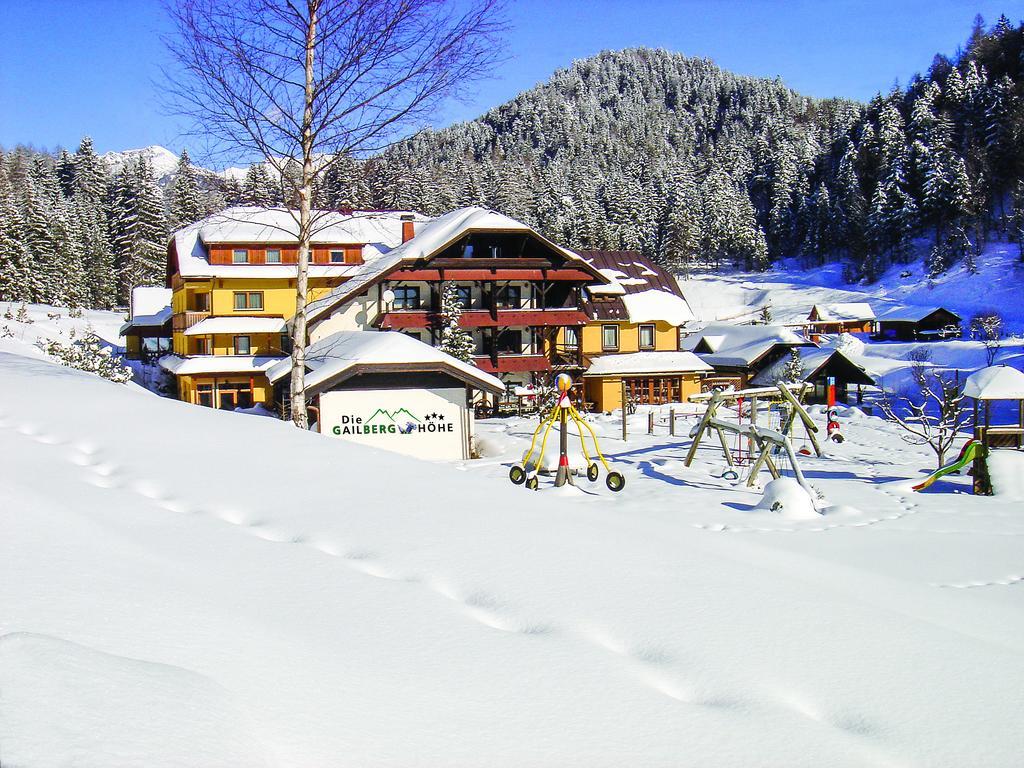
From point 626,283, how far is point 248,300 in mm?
20068

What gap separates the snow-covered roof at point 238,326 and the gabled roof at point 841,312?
55632 millimetres

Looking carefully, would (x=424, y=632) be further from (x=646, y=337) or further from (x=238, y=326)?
(x=646, y=337)

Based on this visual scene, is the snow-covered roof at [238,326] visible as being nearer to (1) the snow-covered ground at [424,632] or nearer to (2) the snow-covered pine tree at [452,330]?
(2) the snow-covered pine tree at [452,330]

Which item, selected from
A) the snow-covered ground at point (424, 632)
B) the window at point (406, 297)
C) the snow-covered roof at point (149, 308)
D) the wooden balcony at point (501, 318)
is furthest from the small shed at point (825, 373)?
the snow-covered ground at point (424, 632)

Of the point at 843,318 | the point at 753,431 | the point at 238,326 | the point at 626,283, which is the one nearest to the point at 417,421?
the point at 753,431

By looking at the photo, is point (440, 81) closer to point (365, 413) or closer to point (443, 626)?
point (443, 626)

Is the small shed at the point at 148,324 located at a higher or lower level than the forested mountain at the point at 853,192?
lower

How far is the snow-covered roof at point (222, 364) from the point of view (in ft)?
109

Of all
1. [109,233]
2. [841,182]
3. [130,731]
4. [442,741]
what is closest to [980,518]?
[442,741]

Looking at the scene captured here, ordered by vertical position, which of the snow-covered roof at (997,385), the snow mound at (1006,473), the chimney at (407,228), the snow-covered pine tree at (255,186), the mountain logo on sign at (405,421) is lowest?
the snow mound at (1006,473)

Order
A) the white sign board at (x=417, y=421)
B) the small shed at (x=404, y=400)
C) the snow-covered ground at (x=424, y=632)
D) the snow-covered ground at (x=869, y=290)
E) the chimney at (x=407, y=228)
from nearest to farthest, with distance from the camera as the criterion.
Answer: the snow-covered ground at (x=424, y=632) < the small shed at (x=404, y=400) < the white sign board at (x=417, y=421) < the chimney at (x=407, y=228) < the snow-covered ground at (x=869, y=290)

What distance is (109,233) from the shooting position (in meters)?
76.7

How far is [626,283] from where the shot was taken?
4262 cm

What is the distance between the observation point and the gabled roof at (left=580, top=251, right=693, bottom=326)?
131ft
